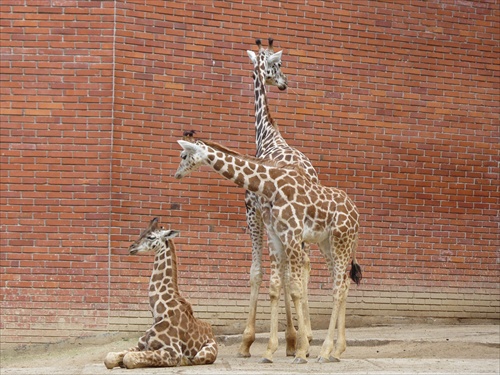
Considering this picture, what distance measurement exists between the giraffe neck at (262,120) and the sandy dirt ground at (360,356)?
265 cm

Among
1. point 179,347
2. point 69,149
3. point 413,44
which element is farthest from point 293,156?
point 413,44

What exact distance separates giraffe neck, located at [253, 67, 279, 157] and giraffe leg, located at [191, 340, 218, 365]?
104 inches

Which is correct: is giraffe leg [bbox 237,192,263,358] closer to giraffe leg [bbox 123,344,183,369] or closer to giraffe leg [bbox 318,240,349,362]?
giraffe leg [bbox 318,240,349,362]

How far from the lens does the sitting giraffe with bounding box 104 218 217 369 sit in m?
10.6

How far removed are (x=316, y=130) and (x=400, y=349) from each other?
3731mm

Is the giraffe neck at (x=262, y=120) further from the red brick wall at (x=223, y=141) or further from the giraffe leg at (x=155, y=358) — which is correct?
the giraffe leg at (x=155, y=358)

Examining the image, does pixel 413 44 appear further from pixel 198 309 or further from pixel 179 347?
pixel 179 347

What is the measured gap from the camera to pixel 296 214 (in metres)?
11.0

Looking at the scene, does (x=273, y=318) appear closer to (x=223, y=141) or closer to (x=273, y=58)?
(x=273, y=58)

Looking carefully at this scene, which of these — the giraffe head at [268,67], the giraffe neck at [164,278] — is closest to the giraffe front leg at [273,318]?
the giraffe neck at [164,278]

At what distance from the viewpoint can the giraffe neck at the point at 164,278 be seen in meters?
11.1

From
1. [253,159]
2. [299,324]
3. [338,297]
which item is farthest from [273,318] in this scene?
[253,159]

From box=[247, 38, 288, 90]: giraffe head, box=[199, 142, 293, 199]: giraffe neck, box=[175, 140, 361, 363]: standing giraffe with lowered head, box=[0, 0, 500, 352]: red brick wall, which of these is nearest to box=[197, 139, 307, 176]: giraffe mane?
box=[175, 140, 361, 363]: standing giraffe with lowered head

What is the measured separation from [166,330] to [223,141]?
4393 mm
